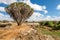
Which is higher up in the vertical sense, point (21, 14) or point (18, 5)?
point (18, 5)

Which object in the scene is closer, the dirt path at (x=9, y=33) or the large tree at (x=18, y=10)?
the dirt path at (x=9, y=33)

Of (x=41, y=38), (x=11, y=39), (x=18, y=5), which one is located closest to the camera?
(x=11, y=39)

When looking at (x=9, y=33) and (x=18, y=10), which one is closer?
(x=9, y=33)

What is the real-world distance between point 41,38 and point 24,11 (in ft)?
83.8

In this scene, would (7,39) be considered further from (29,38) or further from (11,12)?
(11,12)

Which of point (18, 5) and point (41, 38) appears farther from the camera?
point (18, 5)

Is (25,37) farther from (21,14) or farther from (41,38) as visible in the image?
(21,14)

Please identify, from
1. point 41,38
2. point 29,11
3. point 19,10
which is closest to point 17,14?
point 19,10

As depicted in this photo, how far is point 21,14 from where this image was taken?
42.9 meters

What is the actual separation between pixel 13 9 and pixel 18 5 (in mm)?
1870

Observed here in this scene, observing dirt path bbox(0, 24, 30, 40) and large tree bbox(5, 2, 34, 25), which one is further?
large tree bbox(5, 2, 34, 25)

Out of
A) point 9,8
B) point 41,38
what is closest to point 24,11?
point 9,8

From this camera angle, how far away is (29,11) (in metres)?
43.8

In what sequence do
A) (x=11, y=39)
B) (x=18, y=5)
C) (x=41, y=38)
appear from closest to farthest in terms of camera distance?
(x=11, y=39) < (x=41, y=38) < (x=18, y=5)
